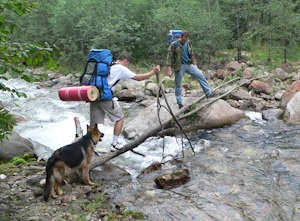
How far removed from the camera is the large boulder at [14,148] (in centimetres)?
722

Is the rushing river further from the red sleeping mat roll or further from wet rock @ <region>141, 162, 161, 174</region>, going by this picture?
the red sleeping mat roll

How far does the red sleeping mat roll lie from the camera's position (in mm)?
5641

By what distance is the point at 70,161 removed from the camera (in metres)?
5.29

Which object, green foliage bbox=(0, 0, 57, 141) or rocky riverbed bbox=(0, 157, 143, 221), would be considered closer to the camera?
green foliage bbox=(0, 0, 57, 141)

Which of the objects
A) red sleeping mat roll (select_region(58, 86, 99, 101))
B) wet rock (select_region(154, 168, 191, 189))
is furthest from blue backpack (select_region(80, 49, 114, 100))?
wet rock (select_region(154, 168, 191, 189))

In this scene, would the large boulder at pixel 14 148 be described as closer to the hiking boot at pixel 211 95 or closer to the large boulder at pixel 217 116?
the large boulder at pixel 217 116

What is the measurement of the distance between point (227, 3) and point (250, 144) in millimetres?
15585

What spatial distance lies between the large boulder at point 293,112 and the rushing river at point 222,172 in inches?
14.9

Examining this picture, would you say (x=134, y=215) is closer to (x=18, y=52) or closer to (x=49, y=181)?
(x=49, y=181)

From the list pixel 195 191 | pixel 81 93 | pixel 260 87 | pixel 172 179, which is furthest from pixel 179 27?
pixel 195 191

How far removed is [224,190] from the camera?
5.60m

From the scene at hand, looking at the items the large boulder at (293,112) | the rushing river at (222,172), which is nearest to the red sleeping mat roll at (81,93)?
the rushing river at (222,172)

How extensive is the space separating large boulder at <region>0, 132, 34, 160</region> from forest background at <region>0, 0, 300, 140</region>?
409 inches

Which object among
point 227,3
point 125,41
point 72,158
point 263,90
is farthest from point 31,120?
point 227,3
